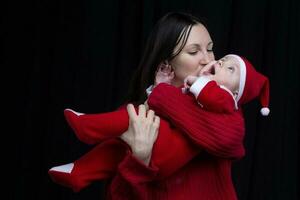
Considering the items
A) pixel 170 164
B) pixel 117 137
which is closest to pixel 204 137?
pixel 170 164

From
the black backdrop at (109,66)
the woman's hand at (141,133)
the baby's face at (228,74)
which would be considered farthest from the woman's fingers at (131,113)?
the black backdrop at (109,66)

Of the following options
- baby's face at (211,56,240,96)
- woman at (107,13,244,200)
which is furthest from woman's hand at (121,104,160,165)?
baby's face at (211,56,240,96)

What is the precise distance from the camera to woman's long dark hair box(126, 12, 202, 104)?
141 centimetres

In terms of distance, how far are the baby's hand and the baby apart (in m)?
0.13

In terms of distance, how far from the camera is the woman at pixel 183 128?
1.19m

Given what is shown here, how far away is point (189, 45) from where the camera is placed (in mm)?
1398

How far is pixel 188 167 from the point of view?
130 cm

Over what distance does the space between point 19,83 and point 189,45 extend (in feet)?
3.94

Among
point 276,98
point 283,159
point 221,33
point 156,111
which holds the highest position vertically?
point 221,33

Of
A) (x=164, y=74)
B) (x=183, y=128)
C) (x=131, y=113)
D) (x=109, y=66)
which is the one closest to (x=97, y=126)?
(x=131, y=113)

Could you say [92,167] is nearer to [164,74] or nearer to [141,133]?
[141,133]

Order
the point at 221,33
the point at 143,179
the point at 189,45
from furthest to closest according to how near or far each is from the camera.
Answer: the point at 221,33 < the point at 189,45 < the point at 143,179

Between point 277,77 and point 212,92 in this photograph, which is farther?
point 277,77

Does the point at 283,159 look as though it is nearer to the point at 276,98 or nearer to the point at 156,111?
the point at 276,98
